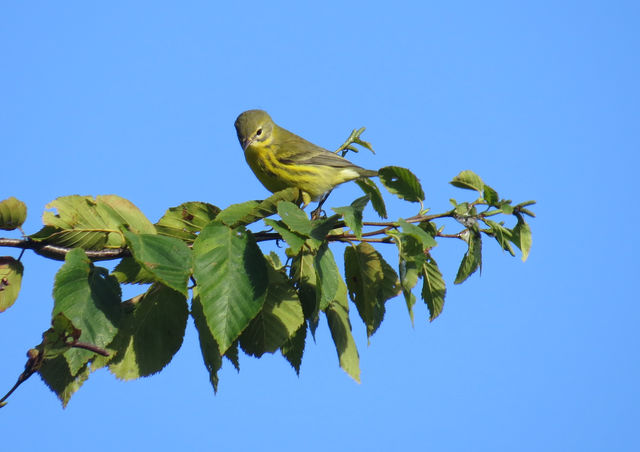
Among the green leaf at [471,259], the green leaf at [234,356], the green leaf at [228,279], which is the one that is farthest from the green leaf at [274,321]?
the green leaf at [471,259]

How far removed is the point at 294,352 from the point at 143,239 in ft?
3.56

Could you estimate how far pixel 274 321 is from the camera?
343 cm

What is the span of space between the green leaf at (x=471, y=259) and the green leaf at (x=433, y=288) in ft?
0.32

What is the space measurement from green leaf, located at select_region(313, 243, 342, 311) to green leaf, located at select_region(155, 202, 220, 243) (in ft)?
2.52

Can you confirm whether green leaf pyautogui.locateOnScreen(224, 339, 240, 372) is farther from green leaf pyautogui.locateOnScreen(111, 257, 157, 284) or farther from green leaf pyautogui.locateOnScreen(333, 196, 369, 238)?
green leaf pyautogui.locateOnScreen(333, 196, 369, 238)

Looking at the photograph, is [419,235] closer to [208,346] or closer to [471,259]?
[471,259]

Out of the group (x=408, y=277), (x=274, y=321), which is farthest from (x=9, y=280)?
(x=408, y=277)

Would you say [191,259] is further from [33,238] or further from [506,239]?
[506,239]

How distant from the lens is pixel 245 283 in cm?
305

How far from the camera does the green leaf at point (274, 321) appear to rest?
3.40 meters

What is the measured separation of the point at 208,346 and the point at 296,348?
0.53 meters

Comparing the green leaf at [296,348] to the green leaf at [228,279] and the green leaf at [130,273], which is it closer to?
the green leaf at [228,279]

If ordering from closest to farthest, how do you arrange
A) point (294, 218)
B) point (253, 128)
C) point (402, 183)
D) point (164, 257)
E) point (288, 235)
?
point (164, 257), point (288, 235), point (294, 218), point (402, 183), point (253, 128)

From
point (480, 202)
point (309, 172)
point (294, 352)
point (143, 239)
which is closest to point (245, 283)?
point (143, 239)
